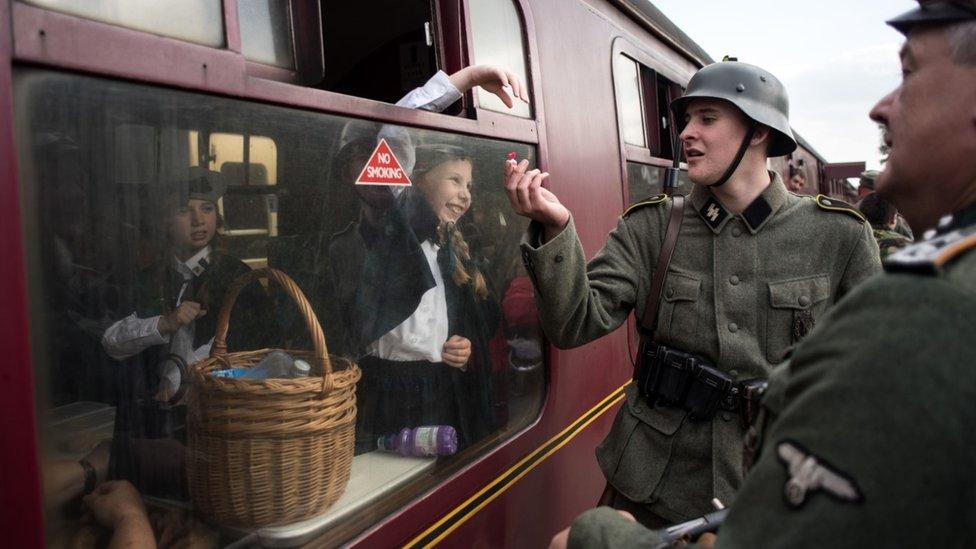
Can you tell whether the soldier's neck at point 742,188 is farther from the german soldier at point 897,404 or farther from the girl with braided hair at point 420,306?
the german soldier at point 897,404

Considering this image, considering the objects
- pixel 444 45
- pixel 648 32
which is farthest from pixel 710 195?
pixel 648 32

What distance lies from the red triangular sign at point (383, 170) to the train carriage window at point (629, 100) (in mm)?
1878

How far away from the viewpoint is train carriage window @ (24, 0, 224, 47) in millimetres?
1012

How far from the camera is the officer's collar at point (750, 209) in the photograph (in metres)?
1.94

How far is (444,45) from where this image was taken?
6.78 ft

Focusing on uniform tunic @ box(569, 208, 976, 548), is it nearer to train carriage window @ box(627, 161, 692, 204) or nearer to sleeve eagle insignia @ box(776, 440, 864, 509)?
sleeve eagle insignia @ box(776, 440, 864, 509)

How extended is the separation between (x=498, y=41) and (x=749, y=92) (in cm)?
A: 81

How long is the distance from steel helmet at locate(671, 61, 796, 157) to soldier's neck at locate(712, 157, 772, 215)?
14 cm

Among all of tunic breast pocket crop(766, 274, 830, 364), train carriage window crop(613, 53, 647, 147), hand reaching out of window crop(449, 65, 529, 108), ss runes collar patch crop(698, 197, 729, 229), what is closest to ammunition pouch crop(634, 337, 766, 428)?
tunic breast pocket crop(766, 274, 830, 364)

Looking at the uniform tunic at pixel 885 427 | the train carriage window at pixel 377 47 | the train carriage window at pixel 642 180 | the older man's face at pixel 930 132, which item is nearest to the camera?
the uniform tunic at pixel 885 427

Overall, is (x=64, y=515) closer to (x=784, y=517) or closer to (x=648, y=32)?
(x=784, y=517)

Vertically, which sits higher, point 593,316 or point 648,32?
point 648,32

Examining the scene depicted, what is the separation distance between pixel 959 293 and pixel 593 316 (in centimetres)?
121

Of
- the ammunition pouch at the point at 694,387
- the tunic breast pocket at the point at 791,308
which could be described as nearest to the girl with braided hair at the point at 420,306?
the ammunition pouch at the point at 694,387
